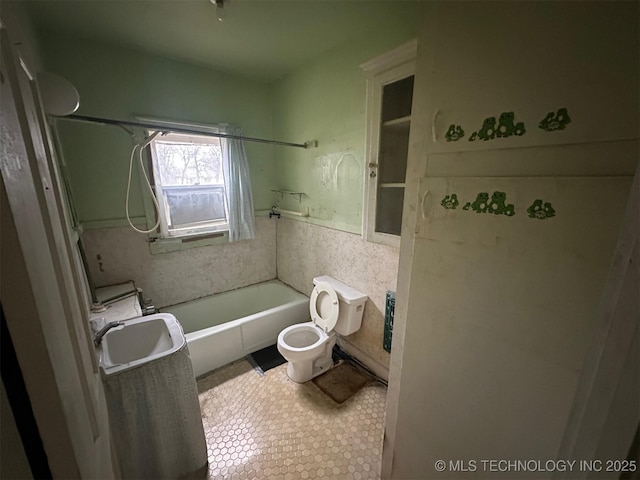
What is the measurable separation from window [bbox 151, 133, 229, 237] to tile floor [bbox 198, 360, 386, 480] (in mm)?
1416

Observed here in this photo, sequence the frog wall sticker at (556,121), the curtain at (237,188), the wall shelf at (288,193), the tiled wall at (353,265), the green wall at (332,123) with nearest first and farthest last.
Result: 1. the frog wall sticker at (556,121)
2. the green wall at (332,123)
3. the tiled wall at (353,265)
4. the curtain at (237,188)
5. the wall shelf at (288,193)

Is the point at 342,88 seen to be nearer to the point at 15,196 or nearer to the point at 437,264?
the point at 437,264

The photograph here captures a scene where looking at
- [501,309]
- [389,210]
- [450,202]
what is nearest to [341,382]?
[389,210]

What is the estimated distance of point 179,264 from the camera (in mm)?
2434

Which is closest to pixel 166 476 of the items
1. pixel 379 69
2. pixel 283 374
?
pixel 283 374

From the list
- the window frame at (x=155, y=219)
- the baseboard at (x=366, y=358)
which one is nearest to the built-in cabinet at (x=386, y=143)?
the baseboard at (x=366, y=358)

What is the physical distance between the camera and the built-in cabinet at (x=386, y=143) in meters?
1.55

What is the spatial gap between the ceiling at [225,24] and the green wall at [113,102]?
0.34ft

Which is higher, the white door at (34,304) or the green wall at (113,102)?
the green wall at (113,102)

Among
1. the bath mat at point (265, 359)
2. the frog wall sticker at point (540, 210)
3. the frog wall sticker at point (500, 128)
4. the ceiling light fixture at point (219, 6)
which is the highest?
the ceiling light fixture at point (219, 6)

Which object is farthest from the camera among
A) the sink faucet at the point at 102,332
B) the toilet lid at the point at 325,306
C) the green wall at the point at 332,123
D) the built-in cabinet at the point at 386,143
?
the toilet lid at the point at 325,306

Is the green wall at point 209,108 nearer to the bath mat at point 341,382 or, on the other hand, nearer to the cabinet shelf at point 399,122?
the cabinet shelf at point 399,122

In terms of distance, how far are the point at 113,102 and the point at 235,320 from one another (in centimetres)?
206

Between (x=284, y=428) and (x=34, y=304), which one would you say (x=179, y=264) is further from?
(x=34, y=304)
